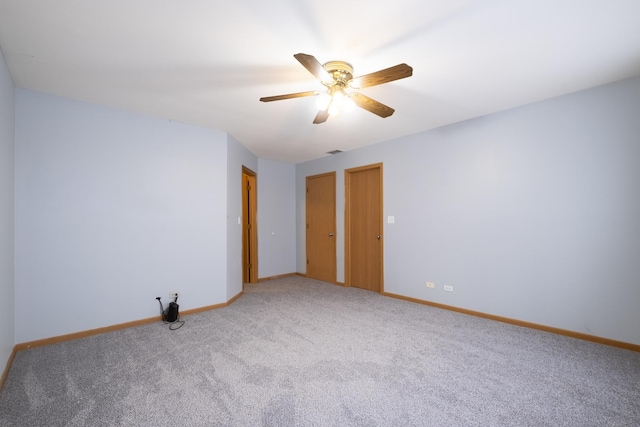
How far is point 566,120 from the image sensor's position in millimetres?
2848

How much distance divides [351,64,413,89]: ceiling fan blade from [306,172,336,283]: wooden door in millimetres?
3174

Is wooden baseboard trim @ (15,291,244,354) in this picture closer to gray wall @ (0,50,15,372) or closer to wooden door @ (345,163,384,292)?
gray wall @ (0,50,15,372)

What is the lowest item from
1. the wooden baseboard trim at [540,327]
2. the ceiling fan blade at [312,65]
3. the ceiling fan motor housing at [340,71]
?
the wooden baseboard trim at [540,327]

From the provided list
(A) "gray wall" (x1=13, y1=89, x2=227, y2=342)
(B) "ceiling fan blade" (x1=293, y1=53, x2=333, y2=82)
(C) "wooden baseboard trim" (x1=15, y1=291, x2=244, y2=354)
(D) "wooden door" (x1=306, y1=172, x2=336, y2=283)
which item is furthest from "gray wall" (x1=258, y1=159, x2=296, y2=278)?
(B) "ceiling fan blade" (x1=293, y1=53, x2=333, y2=82)

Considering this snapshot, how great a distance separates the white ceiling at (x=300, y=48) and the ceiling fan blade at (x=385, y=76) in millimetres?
238

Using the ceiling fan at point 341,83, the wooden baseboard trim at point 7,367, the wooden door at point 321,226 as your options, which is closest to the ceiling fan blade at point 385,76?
the ceiling fan at point 341,83

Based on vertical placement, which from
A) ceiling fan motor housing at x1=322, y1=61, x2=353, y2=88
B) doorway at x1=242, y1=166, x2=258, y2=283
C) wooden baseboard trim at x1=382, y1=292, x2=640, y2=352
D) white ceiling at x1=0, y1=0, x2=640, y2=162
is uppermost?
white ceiling at x1=0, y1=0, x2=640, y2=162

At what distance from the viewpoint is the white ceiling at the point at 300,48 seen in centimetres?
168

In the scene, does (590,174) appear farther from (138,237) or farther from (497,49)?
(138,237)

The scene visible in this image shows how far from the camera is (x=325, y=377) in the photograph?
2.12 m

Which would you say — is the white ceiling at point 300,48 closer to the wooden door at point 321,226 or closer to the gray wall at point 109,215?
the gray wall at point 109,215

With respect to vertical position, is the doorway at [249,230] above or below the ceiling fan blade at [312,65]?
below

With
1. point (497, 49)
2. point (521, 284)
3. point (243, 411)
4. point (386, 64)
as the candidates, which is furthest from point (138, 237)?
point (521, 284)

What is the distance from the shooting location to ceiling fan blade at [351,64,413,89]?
5.91 feet
